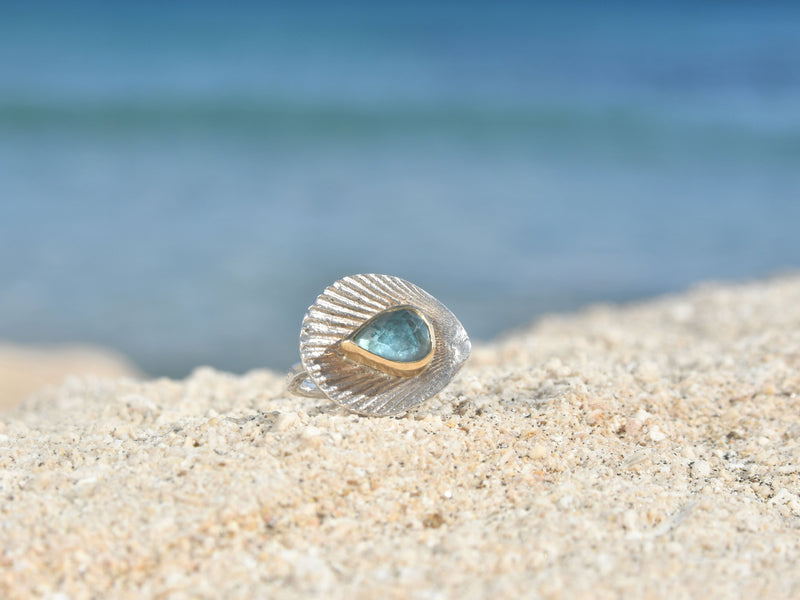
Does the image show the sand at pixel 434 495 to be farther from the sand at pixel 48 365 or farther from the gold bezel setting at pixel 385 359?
the sand at pixel 48 365

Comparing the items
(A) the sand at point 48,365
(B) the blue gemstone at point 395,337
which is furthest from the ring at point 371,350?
(A) the sand at point 48,365

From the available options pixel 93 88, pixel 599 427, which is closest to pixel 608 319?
pixel 599 427

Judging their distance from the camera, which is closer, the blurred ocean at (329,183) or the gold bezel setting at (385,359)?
the gold bezel setting at (385,359)

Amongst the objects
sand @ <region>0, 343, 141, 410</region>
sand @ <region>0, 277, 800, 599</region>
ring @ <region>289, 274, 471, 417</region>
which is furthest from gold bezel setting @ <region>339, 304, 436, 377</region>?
sand @ <region>0, 343, 141, 410</region>

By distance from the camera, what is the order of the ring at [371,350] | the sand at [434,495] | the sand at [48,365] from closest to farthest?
the sand at [434,495] < the ring at [371,350] < the sand at [48,365]

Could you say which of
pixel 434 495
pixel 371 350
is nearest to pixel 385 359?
pixel 371 350

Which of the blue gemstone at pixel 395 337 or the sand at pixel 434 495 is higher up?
the blue gemstone at pixel 395 337

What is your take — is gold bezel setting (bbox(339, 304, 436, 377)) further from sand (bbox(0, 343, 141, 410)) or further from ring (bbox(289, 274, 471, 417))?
sand (bbox(0, 343, 141, 410))
